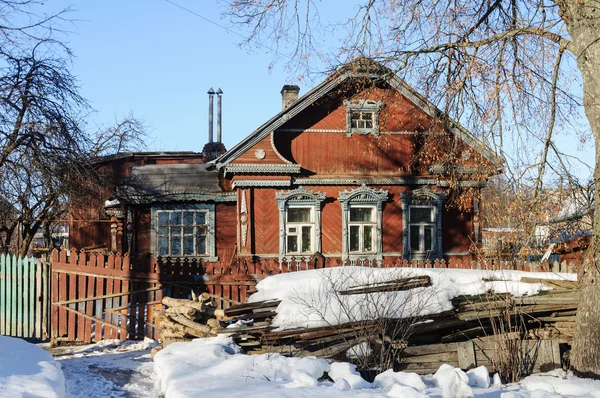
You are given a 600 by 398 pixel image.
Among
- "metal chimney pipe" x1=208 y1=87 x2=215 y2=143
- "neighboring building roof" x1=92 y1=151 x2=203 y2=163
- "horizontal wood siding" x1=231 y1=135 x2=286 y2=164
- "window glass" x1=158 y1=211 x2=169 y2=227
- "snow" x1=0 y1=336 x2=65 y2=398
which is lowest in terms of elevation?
"snow" x1=0 y1=336 x2=65 y2=398

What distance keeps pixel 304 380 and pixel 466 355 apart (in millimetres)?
3309

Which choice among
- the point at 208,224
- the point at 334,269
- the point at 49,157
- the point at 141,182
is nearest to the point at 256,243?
the point at 208,224

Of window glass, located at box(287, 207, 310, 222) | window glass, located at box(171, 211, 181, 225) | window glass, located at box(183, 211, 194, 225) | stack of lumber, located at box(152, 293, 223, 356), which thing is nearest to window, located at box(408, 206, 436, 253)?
window glass, located at box(287, 207, 310, 222)

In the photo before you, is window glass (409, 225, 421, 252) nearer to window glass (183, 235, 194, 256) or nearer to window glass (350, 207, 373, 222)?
window glass (350, 207, 373, 222)

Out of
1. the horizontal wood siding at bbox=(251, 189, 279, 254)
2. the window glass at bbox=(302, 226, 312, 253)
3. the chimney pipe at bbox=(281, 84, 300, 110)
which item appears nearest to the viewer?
the horizontal wood siding at bbox=(251, 189, 279, 254)

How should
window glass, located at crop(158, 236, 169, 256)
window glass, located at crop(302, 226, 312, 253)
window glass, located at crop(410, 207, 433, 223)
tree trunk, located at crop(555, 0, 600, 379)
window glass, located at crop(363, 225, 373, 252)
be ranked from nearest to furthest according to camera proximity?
tree trunk, located at crop(555, 0, 600, 379), window glass, located at crop(302, 226, 312, 253), window glass, located at crop(363, 225, 373, 252), window glass, located at crop(410, 207, 433, 223), window glass, located at crop(158, 236, 169, 256)

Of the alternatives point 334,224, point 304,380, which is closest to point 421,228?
point 334,224

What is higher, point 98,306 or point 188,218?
point 188,218

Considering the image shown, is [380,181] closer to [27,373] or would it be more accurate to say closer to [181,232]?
[181,232]

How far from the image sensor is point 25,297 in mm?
12867

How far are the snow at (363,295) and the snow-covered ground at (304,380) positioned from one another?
913 mm

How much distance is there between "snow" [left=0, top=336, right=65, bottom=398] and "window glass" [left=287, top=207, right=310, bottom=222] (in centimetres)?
1205

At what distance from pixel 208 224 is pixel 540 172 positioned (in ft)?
42.9

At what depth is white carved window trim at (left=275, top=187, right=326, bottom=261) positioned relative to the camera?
19.8 metres
